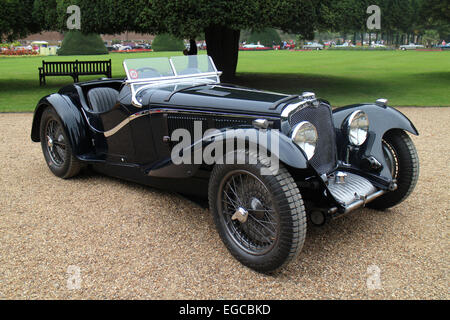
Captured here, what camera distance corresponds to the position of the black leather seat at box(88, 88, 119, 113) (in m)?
5.35

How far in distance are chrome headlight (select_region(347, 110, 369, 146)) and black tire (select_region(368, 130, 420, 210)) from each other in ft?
1.16

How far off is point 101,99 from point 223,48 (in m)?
10.8

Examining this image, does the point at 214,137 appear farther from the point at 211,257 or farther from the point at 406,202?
the point at 406,202

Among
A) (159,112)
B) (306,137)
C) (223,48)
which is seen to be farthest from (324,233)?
(223,48)

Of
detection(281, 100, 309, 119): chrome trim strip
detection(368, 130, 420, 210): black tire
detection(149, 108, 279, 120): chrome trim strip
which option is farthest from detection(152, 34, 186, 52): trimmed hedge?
detection(281, 100, 309, 119): chrome trim strip

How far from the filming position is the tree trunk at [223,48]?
1534 cm

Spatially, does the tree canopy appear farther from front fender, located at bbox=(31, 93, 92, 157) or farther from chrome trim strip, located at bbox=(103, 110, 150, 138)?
chrome trim strip, located at bbox=(103, 110, 150, 138)

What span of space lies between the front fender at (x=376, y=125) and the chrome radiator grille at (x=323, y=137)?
31 centimetres

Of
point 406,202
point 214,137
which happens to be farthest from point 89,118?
point 406,202

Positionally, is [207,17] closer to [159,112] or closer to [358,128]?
[159,112]

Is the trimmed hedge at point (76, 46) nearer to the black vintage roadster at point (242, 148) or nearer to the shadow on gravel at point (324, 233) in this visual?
the black vintage roadster at point (242, 148)

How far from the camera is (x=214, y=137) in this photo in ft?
11.2

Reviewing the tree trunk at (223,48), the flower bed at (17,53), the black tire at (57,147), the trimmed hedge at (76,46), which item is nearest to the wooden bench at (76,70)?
the tree trunk at (223,48)

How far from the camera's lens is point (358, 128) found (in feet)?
13.7
